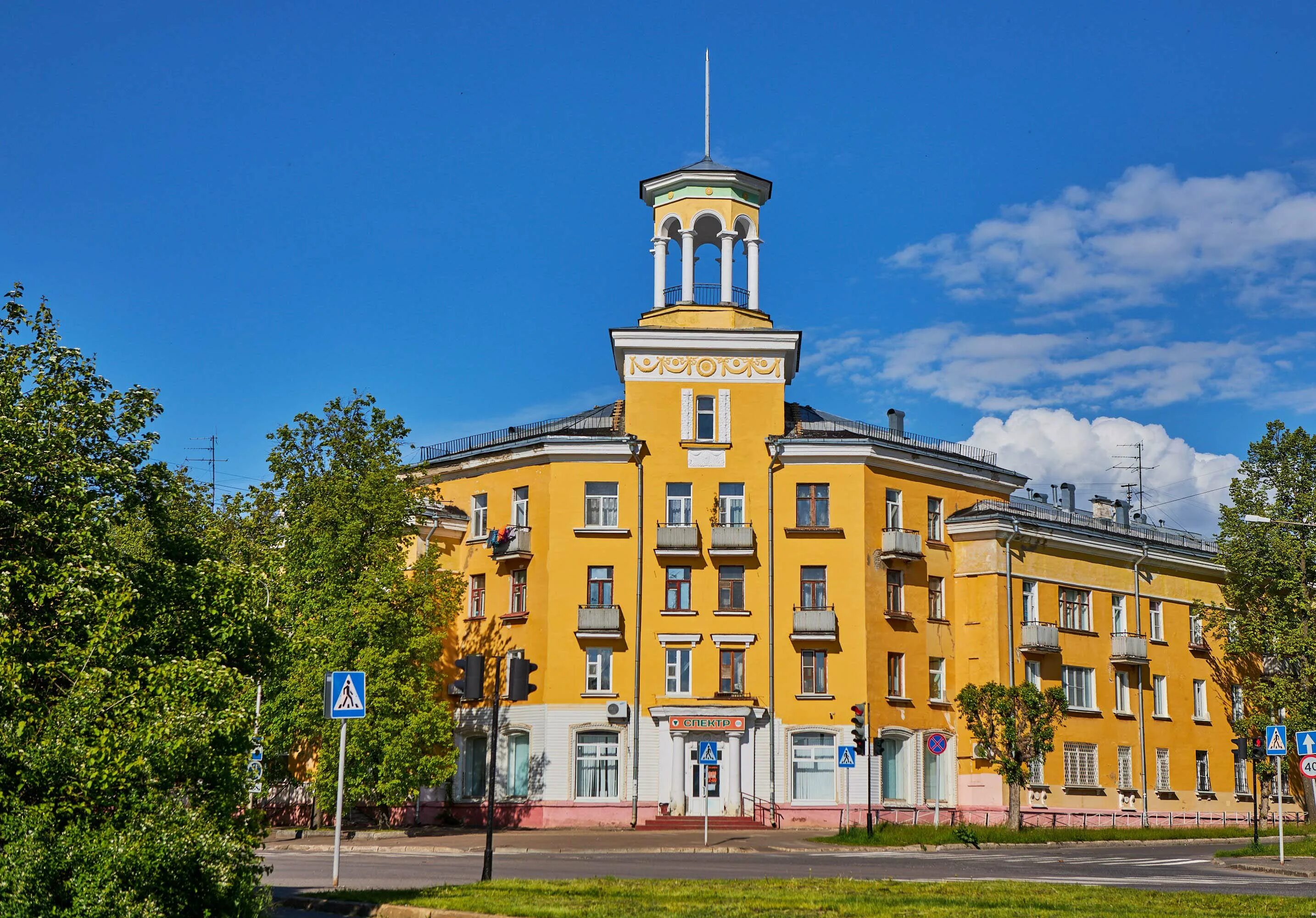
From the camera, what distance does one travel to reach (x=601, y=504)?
167 feet

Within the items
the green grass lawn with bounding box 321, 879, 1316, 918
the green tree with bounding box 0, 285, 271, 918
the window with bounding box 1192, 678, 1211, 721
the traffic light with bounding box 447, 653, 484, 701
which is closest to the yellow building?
the window with bounding box 1192, 678, 1211, 721

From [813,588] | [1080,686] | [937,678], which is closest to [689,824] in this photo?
[813,588]

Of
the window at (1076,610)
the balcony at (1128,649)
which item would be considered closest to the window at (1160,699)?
the balcony at (1128,649)

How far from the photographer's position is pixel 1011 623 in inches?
2084

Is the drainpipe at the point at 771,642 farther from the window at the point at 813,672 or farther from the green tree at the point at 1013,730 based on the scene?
the green tree at the point at 1013,730

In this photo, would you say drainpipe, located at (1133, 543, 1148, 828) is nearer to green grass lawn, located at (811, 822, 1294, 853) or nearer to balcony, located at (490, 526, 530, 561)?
green grass lawn, located at (811, 822, 1294, 853)

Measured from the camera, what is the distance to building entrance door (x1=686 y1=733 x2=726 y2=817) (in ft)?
158

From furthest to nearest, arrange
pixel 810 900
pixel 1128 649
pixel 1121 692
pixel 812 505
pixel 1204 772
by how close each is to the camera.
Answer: pixel 1204 772, pixel 1121 692, pixel 1128 649, pixel 812 505, pixel 810 900

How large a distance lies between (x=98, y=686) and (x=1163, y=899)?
45.9 ft

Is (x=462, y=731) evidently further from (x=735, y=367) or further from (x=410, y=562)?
(x=735, y=367)

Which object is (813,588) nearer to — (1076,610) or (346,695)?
(1076,610)

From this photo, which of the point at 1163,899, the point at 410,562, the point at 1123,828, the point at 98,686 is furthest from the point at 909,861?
the point at 410,562

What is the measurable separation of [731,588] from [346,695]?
101 feet

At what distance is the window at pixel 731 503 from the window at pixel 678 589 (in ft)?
7.49
